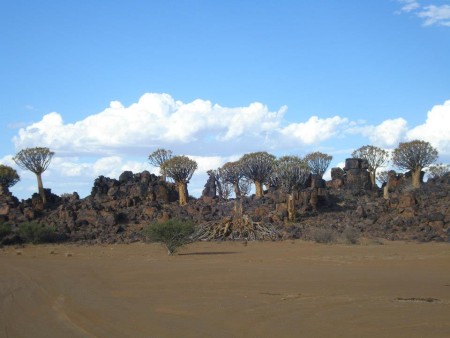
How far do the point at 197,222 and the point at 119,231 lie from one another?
5.91m

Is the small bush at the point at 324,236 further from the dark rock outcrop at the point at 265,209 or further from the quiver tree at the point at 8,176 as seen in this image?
the quiver tree at the point at 8,176

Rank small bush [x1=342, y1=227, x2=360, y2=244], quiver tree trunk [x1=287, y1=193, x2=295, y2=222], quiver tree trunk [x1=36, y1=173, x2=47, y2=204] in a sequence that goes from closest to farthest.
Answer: small bush [x1=342, y1=227, x2=360, y2=244]
quiver tree trunk [x1=287, y1=193, x2=295, y2=222]
quiver tree trunk [x1=36, y1=173, x2=47, y2=204]

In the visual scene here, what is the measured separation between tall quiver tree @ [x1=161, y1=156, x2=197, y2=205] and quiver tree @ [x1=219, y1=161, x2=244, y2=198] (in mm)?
6217

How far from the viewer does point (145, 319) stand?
930 cm

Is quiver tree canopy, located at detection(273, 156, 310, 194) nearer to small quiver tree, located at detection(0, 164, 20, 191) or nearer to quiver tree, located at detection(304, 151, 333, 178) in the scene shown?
quiver tree, located at detection(304, 151, 333, 178)

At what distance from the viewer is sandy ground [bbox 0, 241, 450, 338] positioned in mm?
8398

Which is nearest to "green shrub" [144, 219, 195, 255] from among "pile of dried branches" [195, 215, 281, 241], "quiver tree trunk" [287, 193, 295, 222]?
"pile of dried branches" [195, 215, 281, 241]

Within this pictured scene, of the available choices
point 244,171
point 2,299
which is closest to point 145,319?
point 2,299

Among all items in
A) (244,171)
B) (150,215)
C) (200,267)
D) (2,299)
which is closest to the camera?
(2,299)

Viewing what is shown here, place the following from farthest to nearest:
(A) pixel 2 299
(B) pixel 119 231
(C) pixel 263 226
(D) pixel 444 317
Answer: (B) pixel 119 231 < (C) pixel 263 226 < (A) pixel 2 299 < (D) pixel 444 317

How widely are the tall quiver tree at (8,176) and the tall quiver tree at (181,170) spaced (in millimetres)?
21588

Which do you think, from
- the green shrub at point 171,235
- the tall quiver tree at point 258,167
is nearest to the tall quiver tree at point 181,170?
the tall quiver tree at point 258,167

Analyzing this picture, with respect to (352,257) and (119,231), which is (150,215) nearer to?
(119,231)

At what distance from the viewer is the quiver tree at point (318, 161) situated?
66125 mm
